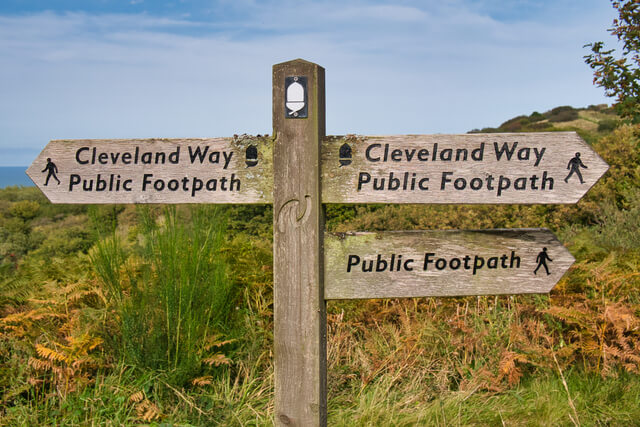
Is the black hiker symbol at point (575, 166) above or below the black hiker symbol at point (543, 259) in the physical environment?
above

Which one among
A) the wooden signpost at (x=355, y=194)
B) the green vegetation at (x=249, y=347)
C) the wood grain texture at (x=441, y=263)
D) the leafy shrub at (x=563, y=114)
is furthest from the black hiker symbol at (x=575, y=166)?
the leafy shrub at (x=563, y=114)

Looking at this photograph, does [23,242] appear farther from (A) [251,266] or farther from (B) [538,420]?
(B) [538,420]

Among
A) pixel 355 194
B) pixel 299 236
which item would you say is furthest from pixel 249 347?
pixel 355 194

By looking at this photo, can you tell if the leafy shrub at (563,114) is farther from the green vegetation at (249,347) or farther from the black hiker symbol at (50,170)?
the black hiker symbol at (50,170)

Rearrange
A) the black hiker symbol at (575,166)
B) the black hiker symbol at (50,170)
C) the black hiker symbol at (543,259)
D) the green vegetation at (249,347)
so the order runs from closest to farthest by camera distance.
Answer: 1. the black hiker symbol at (575,166)
2. the black hiker symbol at (543,259)
3. the black hiker symbol at (50,170)
4. the green vegetation at (249,347)

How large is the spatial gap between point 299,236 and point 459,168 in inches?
32.5

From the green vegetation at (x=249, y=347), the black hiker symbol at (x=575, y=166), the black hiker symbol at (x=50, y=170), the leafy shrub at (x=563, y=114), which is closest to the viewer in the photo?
the black hiker symbol at (x=575, y=166)

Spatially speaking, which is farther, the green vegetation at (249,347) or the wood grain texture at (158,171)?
the green vegetation at (249,347)

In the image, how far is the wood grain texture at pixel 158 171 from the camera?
262cm

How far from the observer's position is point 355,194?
254 cm

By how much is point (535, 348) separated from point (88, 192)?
3.06m

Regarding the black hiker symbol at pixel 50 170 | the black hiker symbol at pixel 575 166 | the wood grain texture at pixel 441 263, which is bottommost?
the wood grain texture at pixel 441 263

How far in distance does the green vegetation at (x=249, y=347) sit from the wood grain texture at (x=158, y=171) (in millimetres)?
627

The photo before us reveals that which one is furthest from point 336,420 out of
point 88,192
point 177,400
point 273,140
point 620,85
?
point 620,85
